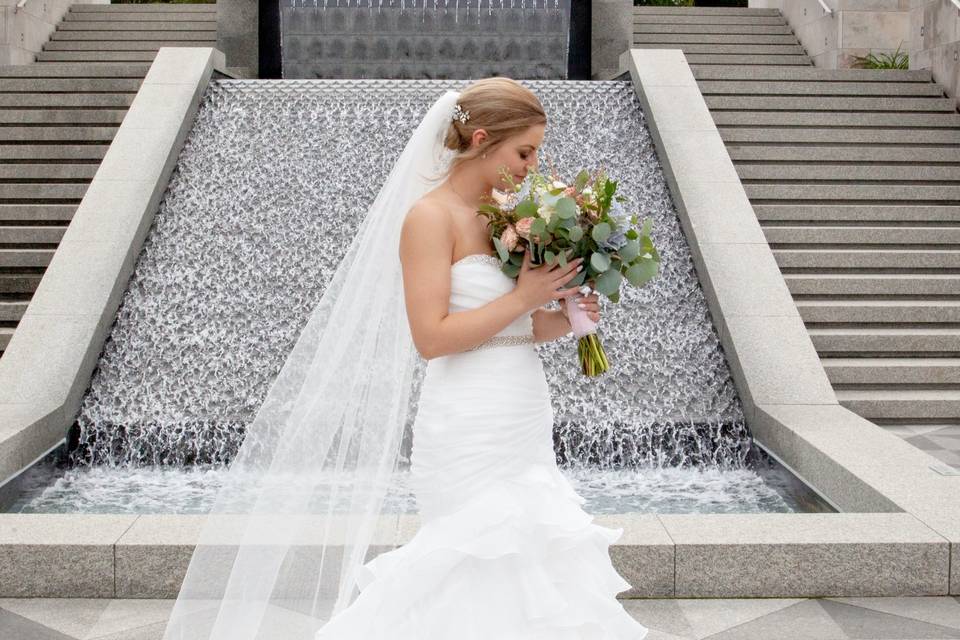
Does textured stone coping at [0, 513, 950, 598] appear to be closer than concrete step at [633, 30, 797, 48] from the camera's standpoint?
Yes

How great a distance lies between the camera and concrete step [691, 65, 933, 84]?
1279cm

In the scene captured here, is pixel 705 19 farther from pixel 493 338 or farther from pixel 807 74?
pixel 493 338

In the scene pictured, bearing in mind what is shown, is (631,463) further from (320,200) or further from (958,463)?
(320,200)

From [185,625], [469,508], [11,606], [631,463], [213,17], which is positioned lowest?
[631,463]

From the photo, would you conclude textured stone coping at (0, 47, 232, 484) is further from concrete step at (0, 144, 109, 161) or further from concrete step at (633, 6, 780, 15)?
concrete step at (633, 6, 780, 15)

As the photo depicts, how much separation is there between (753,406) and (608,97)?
5.74 metres

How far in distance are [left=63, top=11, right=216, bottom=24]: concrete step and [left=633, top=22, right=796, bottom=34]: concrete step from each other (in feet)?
25.8

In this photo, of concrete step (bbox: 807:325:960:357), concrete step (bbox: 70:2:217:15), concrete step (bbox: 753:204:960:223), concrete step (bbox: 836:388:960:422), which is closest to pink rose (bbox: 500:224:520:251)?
concrete step (bbox: 836:388:960:422)

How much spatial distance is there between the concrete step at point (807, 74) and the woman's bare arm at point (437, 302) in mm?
10890

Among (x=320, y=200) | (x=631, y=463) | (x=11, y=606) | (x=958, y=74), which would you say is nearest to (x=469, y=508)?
(x=11, y=606)

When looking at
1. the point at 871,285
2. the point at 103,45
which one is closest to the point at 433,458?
the point at 871,285

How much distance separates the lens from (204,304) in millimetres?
8422

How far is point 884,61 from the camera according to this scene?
49.4ft

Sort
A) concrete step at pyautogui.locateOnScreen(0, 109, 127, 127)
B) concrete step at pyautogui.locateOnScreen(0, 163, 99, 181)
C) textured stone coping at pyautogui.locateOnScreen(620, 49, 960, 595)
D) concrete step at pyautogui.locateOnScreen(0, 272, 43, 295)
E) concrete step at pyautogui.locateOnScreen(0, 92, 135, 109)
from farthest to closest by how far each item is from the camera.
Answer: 1. concrete step at pyautogui.locateOnScreen(0, 92, 135, 109)
2. concrete step at pyautogui.locateOnScreen(0, 109, 127, 127)
3. concrete step at pyautogui.locateOnScreen(0, 163, 99, 181)
4. concrete step at pyautogui.locateOnScreen(0, 272, 43, 295)
5. textured stone coping at pyautogui.locateOnScreen(620, 49, 960, 595)
